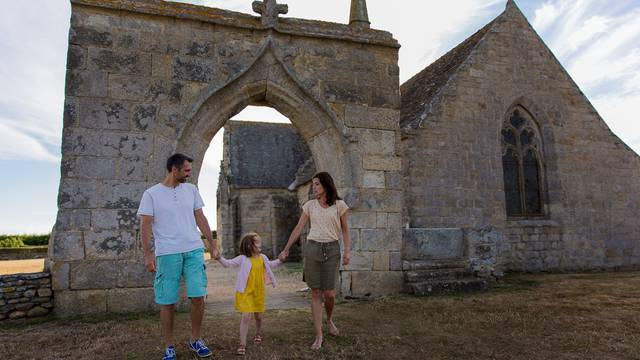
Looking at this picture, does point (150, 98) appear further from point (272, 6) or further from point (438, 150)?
point (438, 150)

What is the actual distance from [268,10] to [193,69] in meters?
1.39

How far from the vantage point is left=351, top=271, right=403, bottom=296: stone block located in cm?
648

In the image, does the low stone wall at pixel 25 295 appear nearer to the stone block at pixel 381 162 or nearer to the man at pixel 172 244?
the man at pixel 172 244

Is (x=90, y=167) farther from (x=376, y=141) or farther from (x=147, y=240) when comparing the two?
(x=376, y=141)

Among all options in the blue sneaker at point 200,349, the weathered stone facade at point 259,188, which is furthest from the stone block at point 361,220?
the weathered stone facade at point 259,188

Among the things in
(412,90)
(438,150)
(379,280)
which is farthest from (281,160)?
(379,280)

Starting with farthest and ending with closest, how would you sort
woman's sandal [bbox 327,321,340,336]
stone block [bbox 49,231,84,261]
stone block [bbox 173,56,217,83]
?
stone block [bbox 173,56,217,83]
stone block [bbox 49,231,84,261]
woman's sandal [bbox 327,321,340,336]

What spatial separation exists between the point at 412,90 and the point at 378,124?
7337 mm

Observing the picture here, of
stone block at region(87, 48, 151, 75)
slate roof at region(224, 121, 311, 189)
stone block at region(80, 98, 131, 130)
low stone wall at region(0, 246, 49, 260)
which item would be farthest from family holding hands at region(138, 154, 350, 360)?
low stone wall at region(0, 246, 49, 260)

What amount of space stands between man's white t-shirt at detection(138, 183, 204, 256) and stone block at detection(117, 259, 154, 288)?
2.26 meters

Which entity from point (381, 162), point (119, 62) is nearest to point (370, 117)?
point (381, 162)

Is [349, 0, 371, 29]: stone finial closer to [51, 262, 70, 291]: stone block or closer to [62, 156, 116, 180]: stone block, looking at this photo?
[62, 156, 116, 180]: stone block

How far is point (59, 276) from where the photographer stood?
527cm

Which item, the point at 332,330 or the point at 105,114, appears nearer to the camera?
the point at 332,330
